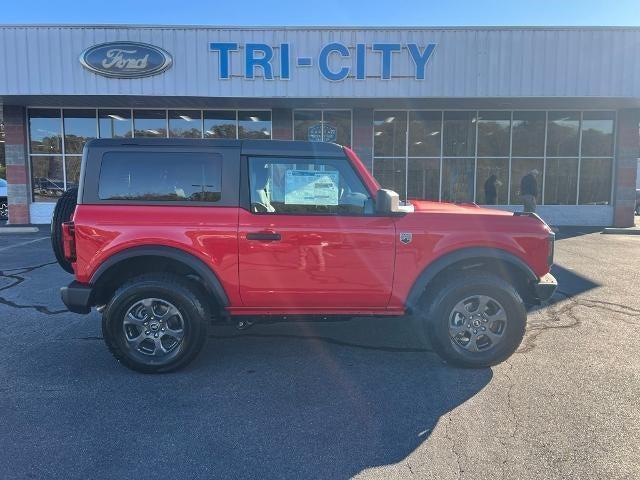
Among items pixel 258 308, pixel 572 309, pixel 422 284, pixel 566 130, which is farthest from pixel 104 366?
pixel 566 130

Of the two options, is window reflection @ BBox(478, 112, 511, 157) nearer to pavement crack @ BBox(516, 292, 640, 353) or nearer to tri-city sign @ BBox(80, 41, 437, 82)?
tri-city sign @ BBox(80, 41, 437, 82)

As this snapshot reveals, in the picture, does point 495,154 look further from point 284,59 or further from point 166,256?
point 166,256

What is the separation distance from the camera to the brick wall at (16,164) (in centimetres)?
→ 1516

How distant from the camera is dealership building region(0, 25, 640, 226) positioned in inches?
516

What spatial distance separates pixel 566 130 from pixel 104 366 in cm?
1616

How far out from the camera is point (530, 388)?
371 cm

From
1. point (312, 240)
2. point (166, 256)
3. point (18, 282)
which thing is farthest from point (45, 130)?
point (312, 240)

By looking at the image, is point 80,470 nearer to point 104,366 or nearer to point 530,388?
A: point 104,366

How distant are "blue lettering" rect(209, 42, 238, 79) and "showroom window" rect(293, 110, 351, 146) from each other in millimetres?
2986

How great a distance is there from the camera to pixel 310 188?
402cm

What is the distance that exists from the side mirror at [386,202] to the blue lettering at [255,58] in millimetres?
10400

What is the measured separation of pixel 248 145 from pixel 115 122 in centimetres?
1345

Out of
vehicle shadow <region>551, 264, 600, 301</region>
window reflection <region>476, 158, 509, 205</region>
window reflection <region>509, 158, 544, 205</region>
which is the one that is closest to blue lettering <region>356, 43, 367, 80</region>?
window reflection <region>476, 158, 509, 205</region>

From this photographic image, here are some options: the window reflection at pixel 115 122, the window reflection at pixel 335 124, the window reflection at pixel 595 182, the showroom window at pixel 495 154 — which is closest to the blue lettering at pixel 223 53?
the window reflection at pixel 335 124
